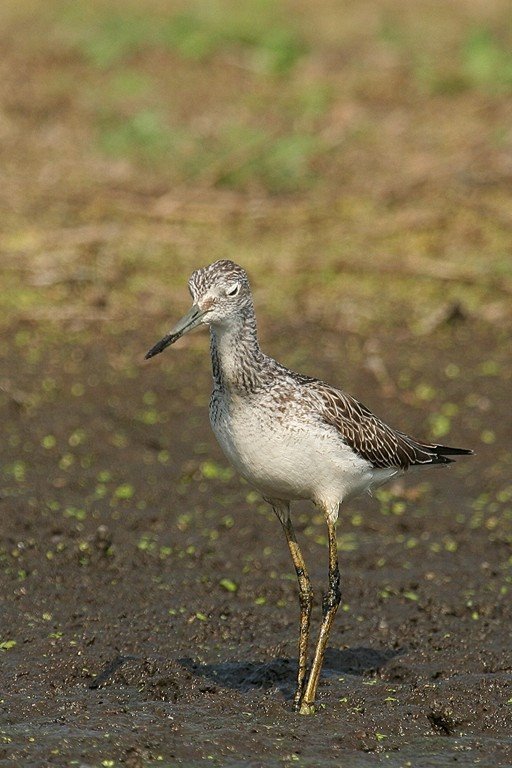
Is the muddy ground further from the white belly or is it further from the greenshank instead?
the white belly

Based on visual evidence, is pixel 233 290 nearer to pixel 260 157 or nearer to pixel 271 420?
pixel 271 420

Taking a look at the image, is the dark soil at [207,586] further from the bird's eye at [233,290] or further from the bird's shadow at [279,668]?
the bird's eye at [233,290]

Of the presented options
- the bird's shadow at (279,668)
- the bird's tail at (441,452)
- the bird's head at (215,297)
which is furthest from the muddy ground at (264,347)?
the bird's head at (215,297)

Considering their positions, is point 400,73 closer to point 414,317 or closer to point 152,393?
point 414,317

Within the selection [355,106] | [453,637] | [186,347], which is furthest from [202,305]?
[355,106]

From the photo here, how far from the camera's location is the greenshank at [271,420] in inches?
227

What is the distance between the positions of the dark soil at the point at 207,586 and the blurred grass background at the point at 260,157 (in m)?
1.25

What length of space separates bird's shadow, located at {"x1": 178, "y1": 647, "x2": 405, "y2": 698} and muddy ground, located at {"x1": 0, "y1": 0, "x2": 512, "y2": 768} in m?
0.02

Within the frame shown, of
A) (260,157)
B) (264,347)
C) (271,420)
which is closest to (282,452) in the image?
(271,420)

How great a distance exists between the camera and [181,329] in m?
5.68

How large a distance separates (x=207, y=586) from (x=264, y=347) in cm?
368

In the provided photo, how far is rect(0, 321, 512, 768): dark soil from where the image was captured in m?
5.81

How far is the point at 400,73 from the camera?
1688 cm

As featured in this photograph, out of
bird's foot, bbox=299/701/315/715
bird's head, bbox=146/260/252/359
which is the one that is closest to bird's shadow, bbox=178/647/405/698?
bird's foot, bbox=299/701/315/715
